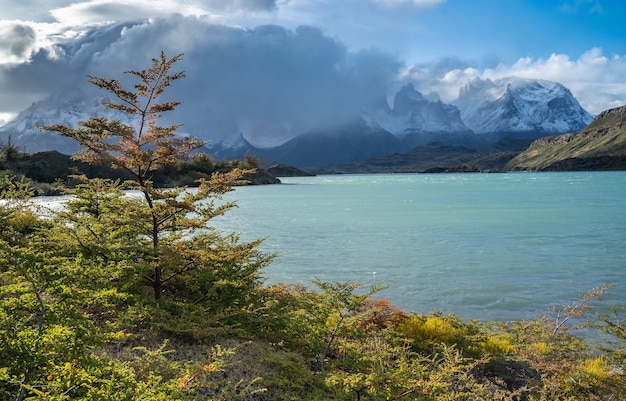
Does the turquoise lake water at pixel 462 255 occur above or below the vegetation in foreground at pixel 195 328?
below

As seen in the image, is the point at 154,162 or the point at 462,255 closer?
the point at 154,162

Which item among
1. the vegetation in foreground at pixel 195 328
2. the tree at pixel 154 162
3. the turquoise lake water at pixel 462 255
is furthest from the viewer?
the turquoise lake water at pixel 462 255

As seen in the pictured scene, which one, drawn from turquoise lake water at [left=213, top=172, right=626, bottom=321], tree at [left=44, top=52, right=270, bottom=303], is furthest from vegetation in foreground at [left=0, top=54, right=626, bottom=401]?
turquoise lake water at [left=213, top=172, right=626, bottom=321]

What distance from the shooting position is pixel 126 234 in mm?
10883

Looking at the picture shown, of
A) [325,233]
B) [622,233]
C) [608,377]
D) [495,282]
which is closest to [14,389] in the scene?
[608,377]

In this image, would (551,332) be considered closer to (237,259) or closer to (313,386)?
(313,386)

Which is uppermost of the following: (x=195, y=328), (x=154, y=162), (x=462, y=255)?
(x=154, y=162)

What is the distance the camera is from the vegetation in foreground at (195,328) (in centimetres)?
573

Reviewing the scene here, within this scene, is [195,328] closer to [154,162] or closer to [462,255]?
[154,162]

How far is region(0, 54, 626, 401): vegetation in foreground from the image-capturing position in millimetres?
5725

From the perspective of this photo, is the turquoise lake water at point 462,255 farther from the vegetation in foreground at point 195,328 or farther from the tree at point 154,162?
the tree at point 154,162

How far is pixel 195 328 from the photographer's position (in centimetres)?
815

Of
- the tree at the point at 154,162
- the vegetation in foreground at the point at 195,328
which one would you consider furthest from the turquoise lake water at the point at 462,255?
the tree at the point at 154,162

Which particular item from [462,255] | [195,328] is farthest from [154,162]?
[462,255]
